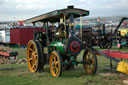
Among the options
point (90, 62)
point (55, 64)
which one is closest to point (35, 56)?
point (55, 64)

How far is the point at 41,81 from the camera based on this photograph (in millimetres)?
5742

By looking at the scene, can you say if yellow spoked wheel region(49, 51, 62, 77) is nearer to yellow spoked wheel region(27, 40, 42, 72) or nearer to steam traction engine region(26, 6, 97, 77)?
steam traction engine region(26, 6, 97, 77)

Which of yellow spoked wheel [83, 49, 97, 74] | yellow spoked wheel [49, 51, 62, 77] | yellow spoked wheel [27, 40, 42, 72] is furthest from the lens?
yellow spoked wheel [27, 40, 42, 72]

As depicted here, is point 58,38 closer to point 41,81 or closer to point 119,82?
point 41,81

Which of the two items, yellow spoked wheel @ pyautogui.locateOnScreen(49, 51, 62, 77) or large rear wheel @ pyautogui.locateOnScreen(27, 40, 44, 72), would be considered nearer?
yellow spoked wheel @ pyautogui.locateOnScreen(49, 51, 62, 77)

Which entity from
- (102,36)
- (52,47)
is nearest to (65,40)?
(52,47)

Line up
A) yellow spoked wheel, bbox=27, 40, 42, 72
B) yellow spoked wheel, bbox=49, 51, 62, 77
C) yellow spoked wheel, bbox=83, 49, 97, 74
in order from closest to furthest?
yellow spoked wheel, bbox=49, 51, 62, 77
yellow spoked wheel, bbox=83, 49, 97, 74
yellow spoked wheel, bbox=27, 40, 42, 72

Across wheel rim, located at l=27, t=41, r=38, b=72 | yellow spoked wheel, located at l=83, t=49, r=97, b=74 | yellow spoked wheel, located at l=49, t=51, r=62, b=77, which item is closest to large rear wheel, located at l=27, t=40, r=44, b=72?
wheel rim, located at l=27, t=41, r=38, b=72

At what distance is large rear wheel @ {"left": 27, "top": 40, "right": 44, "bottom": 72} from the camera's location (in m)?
7.15

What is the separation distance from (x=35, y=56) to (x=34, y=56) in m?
0.08

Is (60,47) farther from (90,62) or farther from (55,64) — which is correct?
(90,62)

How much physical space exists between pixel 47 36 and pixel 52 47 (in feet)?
1.71

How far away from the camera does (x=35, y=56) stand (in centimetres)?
746

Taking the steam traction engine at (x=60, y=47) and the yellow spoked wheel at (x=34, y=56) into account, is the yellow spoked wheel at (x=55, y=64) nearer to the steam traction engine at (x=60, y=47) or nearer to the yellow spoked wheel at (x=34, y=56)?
the steam traction engine at (x=60, y=47)
